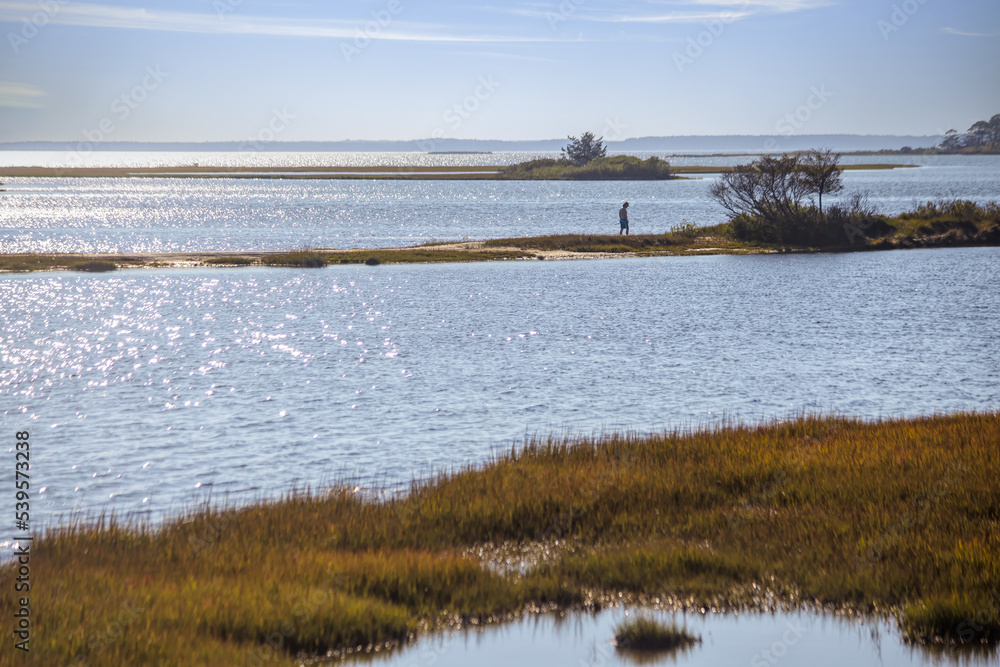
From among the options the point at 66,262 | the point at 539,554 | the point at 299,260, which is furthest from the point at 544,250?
the point at 539,554

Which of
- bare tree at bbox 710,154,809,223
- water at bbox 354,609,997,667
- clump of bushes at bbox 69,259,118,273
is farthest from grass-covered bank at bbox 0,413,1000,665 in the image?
bare tree at bbox 710,154,809,223

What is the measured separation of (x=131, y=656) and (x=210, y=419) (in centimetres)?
1297

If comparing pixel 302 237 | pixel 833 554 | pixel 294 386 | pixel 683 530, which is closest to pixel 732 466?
pixel 683 530

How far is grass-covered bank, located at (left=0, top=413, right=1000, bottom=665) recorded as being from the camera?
8.59 m

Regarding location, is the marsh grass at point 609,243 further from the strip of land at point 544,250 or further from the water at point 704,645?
the water at point 704,645

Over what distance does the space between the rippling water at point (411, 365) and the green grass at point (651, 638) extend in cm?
697

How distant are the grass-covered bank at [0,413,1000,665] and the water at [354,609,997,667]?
0.94 ft

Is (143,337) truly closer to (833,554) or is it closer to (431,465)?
(431,465)

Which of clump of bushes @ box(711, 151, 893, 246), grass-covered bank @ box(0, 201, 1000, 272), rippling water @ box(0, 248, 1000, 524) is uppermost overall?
clump of bushes @ box(711, 151, 893, 246)

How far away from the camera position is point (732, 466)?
14.2 m

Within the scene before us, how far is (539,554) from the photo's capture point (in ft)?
37.3

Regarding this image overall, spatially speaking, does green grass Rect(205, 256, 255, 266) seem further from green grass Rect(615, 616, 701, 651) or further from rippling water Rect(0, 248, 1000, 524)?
green grass Rect(615, 616, 701, 651)

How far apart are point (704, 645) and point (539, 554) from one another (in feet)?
9.73

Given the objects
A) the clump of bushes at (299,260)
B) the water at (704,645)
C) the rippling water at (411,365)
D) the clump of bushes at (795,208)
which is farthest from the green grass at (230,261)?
the water at (704,645)
